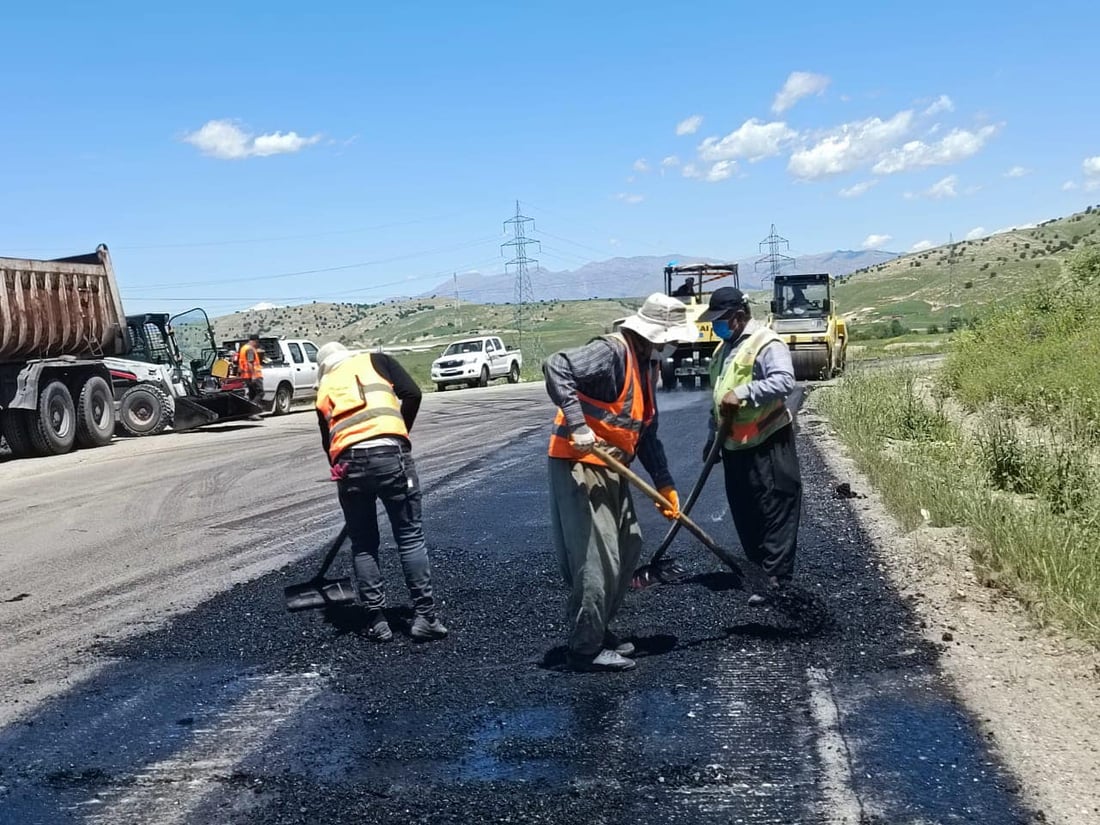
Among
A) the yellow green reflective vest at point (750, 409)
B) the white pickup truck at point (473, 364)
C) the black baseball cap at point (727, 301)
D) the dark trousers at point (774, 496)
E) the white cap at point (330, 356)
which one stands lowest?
the white pickup truck at point (473, 364)

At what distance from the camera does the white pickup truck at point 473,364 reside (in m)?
36.4

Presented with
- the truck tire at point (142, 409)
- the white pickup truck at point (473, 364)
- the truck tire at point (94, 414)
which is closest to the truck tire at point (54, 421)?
the truck tire at point (94, 414)

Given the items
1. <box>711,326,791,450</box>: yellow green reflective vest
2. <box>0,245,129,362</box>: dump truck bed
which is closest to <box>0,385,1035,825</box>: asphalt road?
<box>711,326,791,450</box>: yellow green reflective vest

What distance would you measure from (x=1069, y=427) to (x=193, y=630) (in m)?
9.07

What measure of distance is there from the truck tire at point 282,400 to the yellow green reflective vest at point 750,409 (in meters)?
20.8

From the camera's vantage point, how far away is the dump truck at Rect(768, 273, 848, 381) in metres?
26.4

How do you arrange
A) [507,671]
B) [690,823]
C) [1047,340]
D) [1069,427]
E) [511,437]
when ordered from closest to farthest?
[690,823] < [507,671] < [1069,427] < [511,437] < [1047,340]

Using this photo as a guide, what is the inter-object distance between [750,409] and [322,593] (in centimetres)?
269

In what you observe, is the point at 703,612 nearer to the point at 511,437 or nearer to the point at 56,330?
the point at 511,437

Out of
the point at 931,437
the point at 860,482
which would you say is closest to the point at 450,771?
the point at 860,482

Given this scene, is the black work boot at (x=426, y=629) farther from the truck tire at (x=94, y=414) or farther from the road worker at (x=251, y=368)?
the road worker at (x=251, y=368)

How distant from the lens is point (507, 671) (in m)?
5.42

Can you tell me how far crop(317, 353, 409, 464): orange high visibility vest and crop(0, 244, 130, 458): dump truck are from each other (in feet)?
43.1

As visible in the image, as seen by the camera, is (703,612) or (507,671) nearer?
(507,671)
